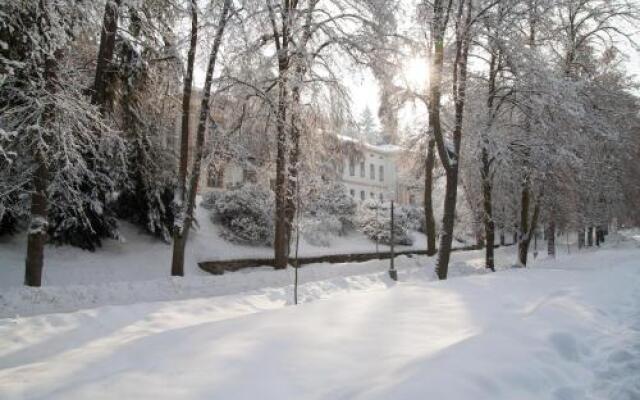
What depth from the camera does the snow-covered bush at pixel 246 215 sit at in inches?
861

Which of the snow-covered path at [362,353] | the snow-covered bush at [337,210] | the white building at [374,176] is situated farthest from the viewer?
the white building at [374,176]

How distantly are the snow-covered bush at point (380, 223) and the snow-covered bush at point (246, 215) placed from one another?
319 inches

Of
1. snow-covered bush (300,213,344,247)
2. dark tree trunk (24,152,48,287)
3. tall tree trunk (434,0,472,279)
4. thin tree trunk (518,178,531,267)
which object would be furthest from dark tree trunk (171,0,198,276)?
thin tree trunk (518,178,531,267)

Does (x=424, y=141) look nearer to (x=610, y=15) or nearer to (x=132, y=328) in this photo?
(x=610, y=15)

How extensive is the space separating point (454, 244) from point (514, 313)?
99.6ft

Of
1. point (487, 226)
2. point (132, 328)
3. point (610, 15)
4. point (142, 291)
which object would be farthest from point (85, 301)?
point (610, 15)

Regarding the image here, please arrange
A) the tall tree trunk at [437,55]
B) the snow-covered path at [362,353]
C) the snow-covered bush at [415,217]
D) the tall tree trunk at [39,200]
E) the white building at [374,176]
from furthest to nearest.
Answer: the white building at [374,176] < the snow-covered bush at [415,217] < the tall tree trunk at [437,55] < the tall tree trunk at [39,200] < the snow-covered path at [362,353]

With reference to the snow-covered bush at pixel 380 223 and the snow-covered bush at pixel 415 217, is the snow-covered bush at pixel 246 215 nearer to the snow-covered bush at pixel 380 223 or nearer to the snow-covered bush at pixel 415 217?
the snow-covered bush at pixel 380 223

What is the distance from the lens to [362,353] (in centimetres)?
479

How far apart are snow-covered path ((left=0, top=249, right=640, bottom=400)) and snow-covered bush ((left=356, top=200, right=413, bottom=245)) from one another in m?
20.5

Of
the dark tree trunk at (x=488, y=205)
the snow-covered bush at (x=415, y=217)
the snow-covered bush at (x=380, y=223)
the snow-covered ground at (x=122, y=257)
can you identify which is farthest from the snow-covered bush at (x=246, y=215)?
the snow-covered bush at (x=415, y=217)

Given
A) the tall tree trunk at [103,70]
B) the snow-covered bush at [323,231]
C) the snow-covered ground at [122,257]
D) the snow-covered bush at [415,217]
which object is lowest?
the snow-covered ground at [122,257]

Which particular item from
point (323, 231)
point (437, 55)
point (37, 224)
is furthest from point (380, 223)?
point (37, 224)

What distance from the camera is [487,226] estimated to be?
1997 centimetres
